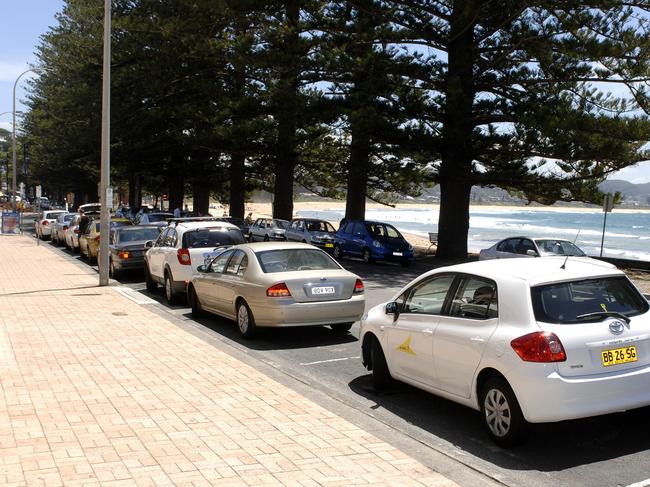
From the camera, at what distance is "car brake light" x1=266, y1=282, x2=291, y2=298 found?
10.3 metres

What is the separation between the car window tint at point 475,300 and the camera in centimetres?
635

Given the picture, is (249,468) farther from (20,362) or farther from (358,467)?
(20,362)

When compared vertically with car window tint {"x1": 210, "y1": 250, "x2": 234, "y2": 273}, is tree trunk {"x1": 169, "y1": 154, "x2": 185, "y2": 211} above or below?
above

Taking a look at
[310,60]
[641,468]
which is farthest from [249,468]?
[310,60]

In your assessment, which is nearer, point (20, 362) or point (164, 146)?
point (20, 362)

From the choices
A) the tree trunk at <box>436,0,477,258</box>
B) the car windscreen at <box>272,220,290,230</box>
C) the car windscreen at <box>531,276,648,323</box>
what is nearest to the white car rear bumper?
the car windscreen at <box>531,276,648,323</box>

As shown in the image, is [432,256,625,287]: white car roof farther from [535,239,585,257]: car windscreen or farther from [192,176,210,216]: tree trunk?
[192,176,210,216]: tree trunk

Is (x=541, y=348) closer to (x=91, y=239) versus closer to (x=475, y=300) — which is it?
(x=475, y=300)

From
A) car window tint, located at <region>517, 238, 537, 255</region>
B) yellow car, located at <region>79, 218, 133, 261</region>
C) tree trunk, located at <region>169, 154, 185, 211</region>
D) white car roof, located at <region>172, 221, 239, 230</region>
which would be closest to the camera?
white car roof, located at <region>172, 221, 239, 230</region>

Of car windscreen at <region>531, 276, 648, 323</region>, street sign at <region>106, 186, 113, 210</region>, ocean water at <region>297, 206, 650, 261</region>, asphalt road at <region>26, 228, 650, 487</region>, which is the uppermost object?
street sign at <region>106, 186, 113, 210</region>

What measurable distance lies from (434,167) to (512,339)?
24.1 metres

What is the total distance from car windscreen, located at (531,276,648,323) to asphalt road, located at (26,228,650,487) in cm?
108

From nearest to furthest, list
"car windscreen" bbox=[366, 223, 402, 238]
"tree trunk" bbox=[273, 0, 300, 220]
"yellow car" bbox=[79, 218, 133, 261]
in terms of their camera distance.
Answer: "yellow car" bbox=[79, 218, 133, 261] < "car windscreen" bbox=[366, 223, 402, 238] < "tree trunk" bbox=[273, 0, 300, 220]

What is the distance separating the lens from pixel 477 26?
2905 centimetres
